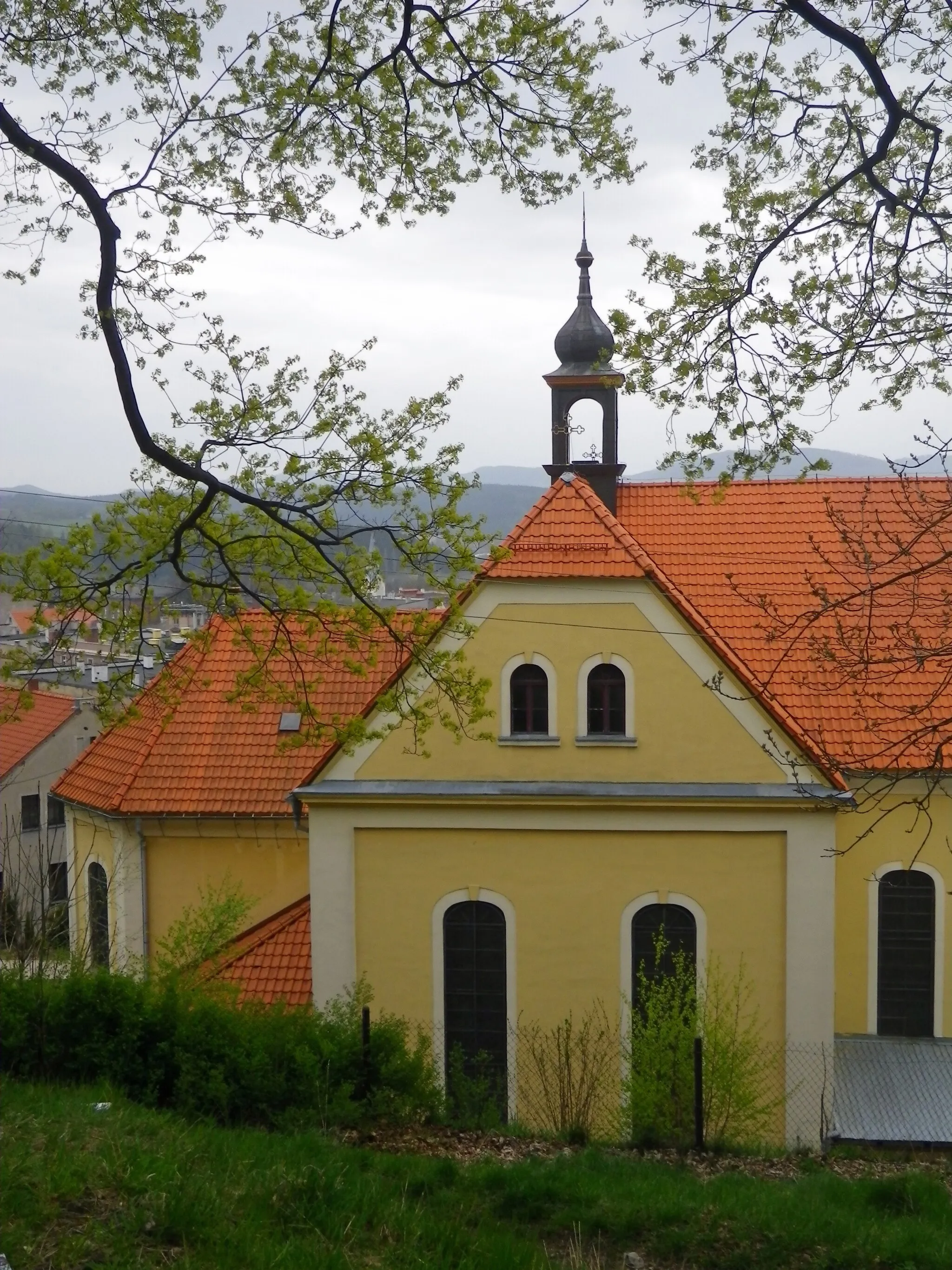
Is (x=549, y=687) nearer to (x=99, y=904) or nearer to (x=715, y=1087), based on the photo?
(x=715, y=1087)

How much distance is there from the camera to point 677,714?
13984 millimetres

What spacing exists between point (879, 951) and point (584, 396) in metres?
9.09

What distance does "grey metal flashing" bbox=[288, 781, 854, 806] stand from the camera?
45.5ft

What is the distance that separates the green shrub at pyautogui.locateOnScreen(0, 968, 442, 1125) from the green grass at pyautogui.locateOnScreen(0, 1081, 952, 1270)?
Result: 0.67 meters

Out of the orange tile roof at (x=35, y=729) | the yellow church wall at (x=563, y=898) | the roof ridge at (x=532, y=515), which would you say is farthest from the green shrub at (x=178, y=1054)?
the orange tile roof at (x=35, y=729)

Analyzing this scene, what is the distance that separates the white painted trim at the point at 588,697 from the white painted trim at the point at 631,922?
6.07 ft

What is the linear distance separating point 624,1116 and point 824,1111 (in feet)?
10.1

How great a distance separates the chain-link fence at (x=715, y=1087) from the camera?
11.7 meters

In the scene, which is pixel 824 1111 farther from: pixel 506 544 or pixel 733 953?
pixel 506 544

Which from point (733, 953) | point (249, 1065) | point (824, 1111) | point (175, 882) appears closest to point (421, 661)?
point (249, 1065)

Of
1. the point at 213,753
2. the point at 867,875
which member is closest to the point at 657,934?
the point at 867,875

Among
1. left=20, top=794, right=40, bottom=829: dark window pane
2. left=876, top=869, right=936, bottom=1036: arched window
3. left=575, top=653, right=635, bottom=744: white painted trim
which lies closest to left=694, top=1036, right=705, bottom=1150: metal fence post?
left=575, top=653, right=635, bottom=744: white painted trim

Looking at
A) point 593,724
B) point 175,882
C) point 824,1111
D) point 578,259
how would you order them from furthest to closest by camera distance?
point 578,259
point 175,882
point 593,724
point 824,1111

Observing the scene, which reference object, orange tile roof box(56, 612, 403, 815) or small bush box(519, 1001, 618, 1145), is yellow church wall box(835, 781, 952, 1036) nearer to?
small bush box(519, 1001, 618, 1145)
